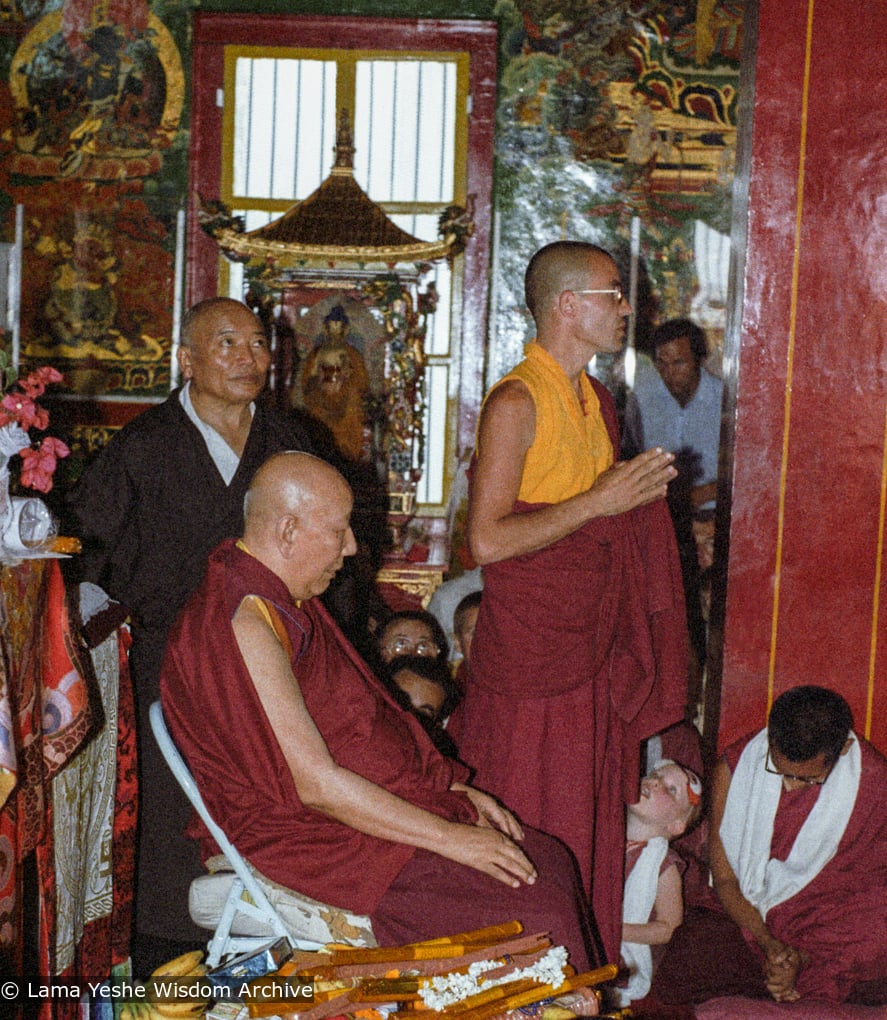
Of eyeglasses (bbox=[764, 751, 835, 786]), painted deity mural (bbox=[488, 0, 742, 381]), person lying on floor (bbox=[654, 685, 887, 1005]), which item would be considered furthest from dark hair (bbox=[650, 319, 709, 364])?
eyeglasses (bbox=[764, 751, 835, 786])

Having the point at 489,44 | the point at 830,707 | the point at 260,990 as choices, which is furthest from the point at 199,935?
the point at 489,44

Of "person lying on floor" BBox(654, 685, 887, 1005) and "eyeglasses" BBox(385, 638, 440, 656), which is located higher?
"eyeglasses" BBox(385, 638, 440, 656)

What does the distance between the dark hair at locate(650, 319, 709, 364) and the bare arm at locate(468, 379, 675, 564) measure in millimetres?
4636

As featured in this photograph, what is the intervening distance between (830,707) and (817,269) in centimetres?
124

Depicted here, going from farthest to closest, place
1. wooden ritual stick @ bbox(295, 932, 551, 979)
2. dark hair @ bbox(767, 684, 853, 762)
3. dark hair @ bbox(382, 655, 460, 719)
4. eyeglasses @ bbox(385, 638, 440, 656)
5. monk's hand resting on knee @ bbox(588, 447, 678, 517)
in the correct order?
eyeglasses @ bbox(385, 638, 440, 656), dark hair @ bbox(382, 655, 460, 719), dark hair @ bbox(767, 684, 853, 762), monk's hand resting on knee @ bbox(588, 447, 678, 517), wooden ritual stick @ bbox(295, 932, 551, 979)

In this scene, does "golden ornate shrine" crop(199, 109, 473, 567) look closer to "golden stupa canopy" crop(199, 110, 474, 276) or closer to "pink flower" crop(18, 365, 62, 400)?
"golden stupa canopy" crop(199, 110, 474, 276)

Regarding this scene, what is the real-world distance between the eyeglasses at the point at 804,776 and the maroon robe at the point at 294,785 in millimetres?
1278

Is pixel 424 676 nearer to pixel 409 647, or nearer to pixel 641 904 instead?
pixel 409 647

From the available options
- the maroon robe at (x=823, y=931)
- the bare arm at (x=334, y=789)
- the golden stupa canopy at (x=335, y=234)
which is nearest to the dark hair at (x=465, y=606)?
the maroon robe at (x=823, y=931)

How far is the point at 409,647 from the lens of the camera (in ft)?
15.5

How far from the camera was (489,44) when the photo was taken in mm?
7492

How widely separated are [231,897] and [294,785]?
13.2 inches

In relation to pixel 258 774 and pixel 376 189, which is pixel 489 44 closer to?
pixel 376 189

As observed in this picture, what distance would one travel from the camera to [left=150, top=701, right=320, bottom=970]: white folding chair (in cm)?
238
